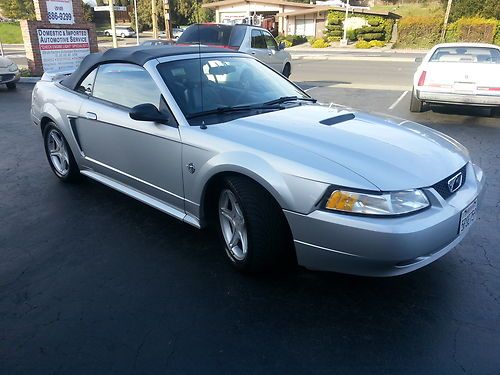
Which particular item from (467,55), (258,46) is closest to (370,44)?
(258,46)

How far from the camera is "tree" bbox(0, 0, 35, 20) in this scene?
57906mm

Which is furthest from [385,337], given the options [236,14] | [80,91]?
[236,14]

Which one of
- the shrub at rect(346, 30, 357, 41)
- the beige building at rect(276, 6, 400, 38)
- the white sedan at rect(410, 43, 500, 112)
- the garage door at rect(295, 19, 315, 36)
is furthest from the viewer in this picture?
the garage door at rect(295, 19, 315, 36)

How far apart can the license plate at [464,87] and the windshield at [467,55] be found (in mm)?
569

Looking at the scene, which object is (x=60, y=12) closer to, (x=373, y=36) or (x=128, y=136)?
(x=128, y=136)

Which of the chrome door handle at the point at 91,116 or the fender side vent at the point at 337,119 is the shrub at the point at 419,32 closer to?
the fender side vent at the point at 337,119

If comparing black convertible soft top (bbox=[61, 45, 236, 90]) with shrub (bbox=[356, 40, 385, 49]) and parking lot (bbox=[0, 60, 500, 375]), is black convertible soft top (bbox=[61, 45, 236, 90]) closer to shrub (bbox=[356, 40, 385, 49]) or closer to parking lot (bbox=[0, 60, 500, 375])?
parking lot (bbox=[0, 60, 500, 375])

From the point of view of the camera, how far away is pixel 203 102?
Result: 11.1 ft

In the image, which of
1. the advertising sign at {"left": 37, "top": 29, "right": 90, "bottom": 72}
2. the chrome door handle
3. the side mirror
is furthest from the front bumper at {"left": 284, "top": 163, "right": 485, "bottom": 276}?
the advertising sign at {"left": 37, "top": 29, "right": 90, "bottom": 72}

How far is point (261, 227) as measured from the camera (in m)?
2.71

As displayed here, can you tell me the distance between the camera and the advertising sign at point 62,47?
→ 14.0 m

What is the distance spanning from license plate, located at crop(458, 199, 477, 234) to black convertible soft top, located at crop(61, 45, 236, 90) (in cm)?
245

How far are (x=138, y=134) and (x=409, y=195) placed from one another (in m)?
2.15

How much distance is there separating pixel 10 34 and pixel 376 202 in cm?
5732
